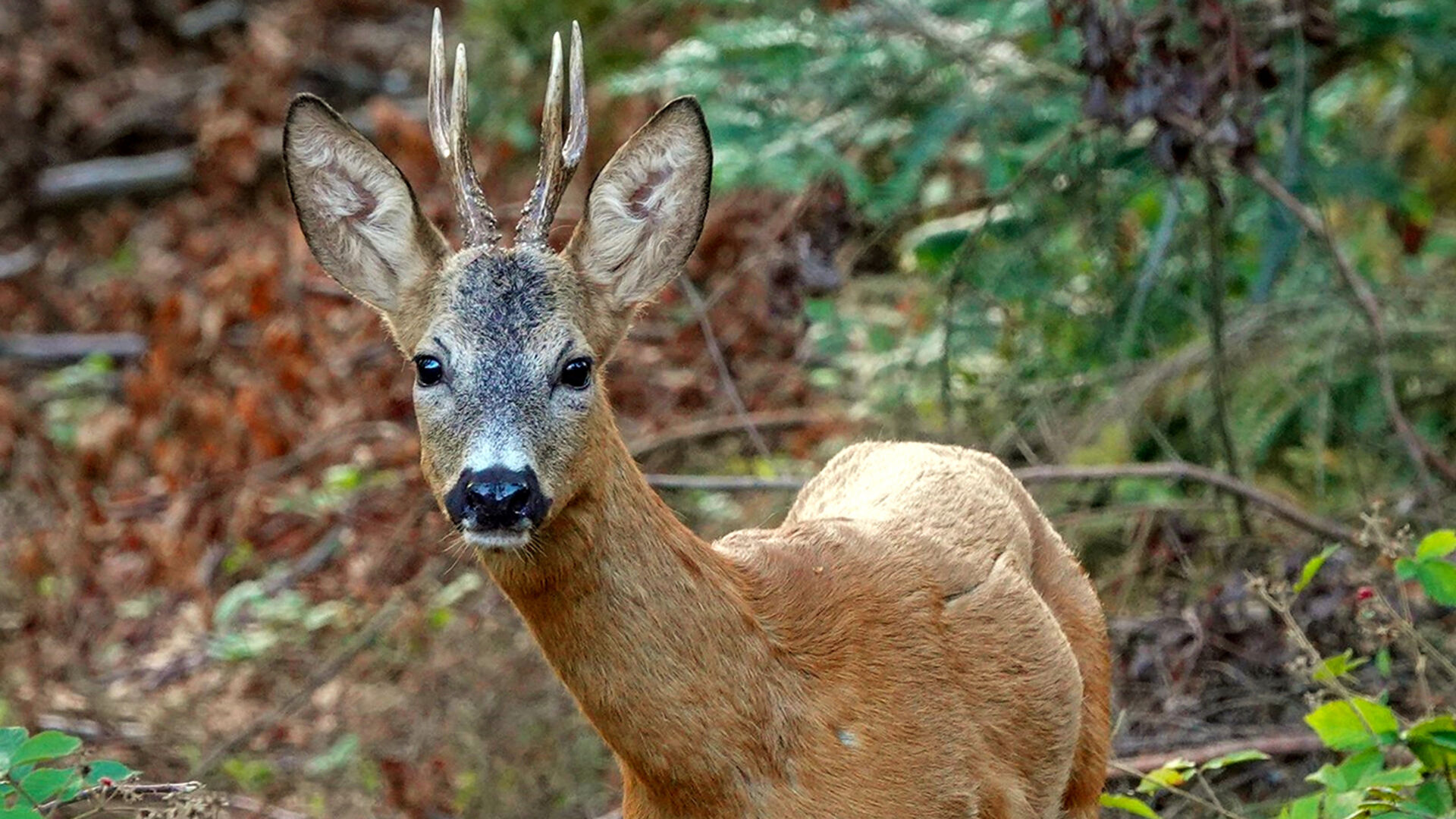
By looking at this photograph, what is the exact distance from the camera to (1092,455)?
786cm

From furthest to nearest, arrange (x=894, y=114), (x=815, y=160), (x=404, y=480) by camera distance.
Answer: (x=404, y=480)
(x=894, y=114)
(x=815, y=160)

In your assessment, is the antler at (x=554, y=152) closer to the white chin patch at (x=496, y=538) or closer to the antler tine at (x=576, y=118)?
the antler tine at (x=576, y=118)

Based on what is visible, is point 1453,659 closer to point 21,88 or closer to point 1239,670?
point 1239,670

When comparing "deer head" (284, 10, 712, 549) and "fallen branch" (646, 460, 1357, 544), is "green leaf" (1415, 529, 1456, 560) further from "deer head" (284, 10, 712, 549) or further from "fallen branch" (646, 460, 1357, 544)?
"deer head" (284, 10, 712, 549)

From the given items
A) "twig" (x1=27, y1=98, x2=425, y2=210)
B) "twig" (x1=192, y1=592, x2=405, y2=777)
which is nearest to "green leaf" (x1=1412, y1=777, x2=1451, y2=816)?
"twig" (x1=192, y1=592, x2=405, y2=777)

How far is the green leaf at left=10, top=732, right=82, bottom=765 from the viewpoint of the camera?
153 inches

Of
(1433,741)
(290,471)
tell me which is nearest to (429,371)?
(1433,741)

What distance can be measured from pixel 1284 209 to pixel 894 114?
1547 millimetres

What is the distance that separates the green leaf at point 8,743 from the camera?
3971mm

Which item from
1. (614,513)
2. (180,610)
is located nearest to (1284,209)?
(614,513)

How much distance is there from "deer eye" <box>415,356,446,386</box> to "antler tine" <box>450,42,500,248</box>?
0.32 metres

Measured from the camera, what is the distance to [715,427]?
7906mm

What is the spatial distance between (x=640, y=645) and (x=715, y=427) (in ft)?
12.4

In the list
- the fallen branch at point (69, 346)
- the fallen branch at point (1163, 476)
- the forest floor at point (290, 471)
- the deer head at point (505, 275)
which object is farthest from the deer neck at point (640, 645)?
the fallen branch at point (69, 346)
